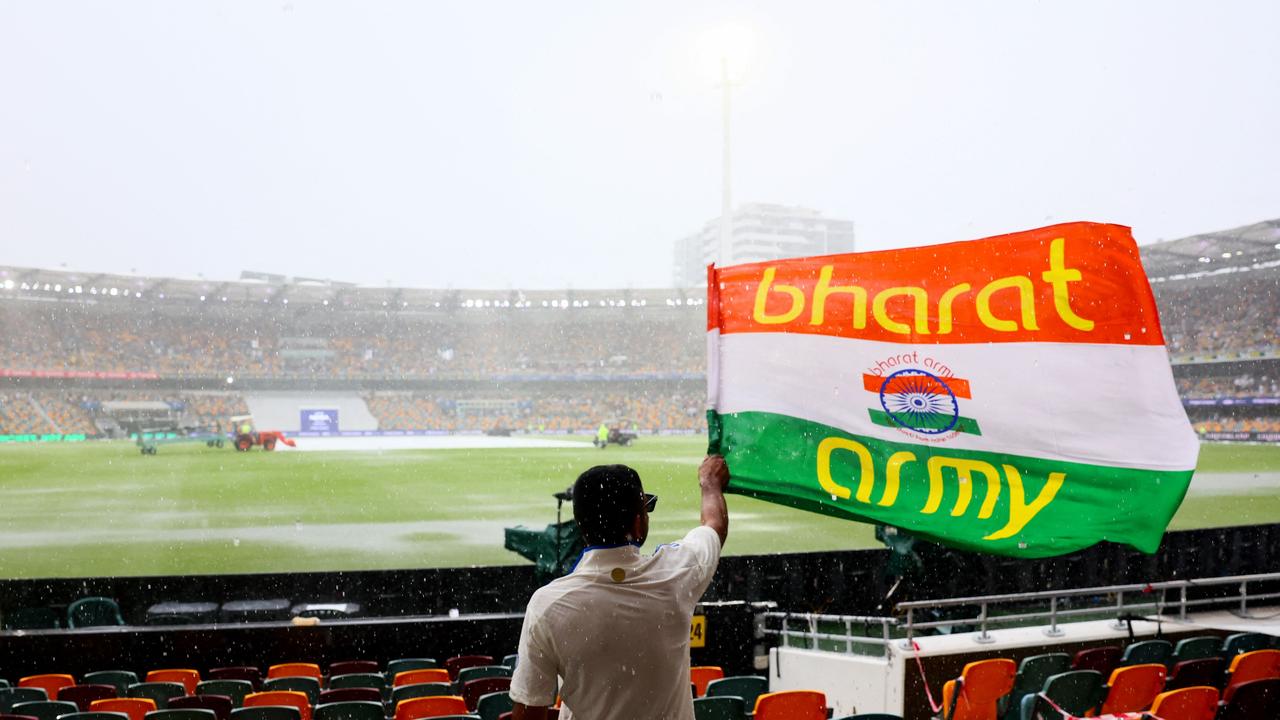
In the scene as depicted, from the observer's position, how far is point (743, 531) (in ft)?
58.0

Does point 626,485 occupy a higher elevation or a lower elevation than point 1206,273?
lower

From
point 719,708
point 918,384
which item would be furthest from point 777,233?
point 918,384

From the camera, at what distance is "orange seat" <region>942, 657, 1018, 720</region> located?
5594mm

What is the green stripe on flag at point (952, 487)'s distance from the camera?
3430 mm

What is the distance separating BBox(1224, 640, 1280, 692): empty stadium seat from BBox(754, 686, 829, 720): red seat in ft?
8.32

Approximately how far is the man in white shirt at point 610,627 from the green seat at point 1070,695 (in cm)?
366

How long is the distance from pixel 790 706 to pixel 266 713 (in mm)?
2439

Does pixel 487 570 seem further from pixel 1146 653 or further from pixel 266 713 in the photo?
pixel 1146 653

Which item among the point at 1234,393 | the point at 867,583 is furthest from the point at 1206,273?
the point at 867,583

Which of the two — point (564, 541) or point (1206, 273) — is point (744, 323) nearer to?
point (564, 541)

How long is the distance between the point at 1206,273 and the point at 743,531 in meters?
28.0

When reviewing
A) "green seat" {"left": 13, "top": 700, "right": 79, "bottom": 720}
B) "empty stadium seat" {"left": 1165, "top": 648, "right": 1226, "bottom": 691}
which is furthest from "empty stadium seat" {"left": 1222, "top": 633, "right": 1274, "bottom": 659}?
"green seat" {"left": 13, "top": 700, "right": 79, "bottom": 720}

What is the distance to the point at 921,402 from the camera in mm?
3701

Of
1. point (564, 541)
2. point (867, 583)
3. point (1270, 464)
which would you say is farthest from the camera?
point (1270, 464)
